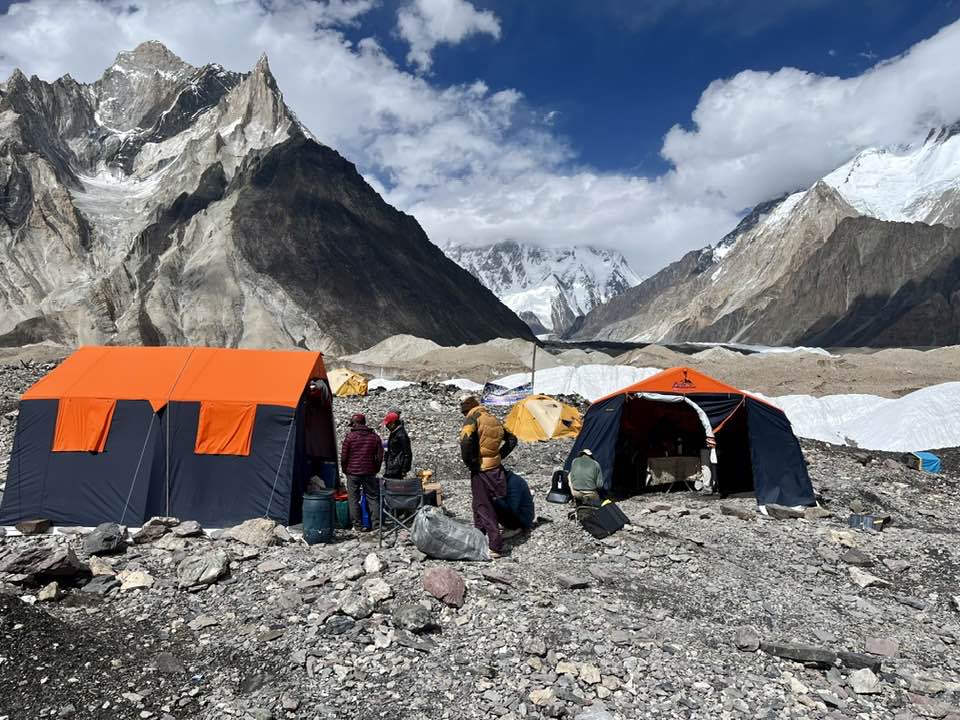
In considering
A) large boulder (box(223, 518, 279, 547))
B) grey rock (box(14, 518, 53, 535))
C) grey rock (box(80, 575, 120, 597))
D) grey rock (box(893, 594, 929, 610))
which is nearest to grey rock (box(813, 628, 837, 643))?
grey rock (box(893, 594, 929, 610))

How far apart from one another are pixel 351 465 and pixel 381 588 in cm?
273

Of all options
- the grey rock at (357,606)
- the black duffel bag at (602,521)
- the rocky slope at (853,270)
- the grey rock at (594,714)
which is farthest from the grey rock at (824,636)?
the rocky slope at (853,270)

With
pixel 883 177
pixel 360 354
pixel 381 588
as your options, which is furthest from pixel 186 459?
pixel 883 177

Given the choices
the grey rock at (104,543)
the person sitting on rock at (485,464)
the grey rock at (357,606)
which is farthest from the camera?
the person sitting on rock at (485,464)

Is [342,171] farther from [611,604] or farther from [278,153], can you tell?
[611,604]

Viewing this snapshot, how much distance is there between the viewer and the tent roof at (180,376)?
10961mm

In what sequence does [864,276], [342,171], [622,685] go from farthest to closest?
[864,276] → [342,171] → [622,685]

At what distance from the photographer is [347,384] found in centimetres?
3075

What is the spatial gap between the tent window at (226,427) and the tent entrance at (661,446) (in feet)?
22.2

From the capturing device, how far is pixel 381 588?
736cm

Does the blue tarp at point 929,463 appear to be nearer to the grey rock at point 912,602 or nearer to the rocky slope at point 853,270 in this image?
the grey rock at point 912,602

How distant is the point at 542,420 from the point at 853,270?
405ft

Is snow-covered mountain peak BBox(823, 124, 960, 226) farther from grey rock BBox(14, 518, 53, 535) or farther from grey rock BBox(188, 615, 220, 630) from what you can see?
grey rock BBox(188, 615, 220, 630)

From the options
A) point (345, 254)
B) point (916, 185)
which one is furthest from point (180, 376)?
point (916, 185)
